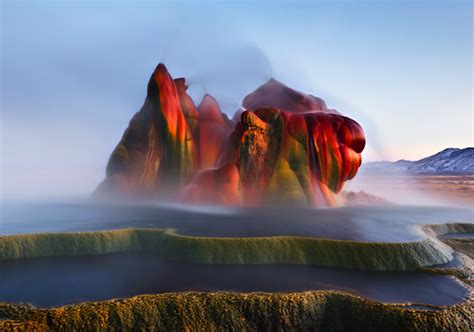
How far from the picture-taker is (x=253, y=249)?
22359 mm

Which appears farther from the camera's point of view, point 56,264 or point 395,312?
point 56,264

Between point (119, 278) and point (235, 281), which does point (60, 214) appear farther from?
point (235, 281)

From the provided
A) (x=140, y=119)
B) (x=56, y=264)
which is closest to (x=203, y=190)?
(x=140, y=119)

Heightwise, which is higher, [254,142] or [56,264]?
[254,142]

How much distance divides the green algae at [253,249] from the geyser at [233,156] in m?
19.8

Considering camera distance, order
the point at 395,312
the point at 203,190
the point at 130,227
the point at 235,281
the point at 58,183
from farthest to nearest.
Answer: the point at 58,183, the point at 203,190, the point at 130,227, the point at 235,281, the point at 395,312

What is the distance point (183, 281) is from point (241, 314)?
4.08 meters

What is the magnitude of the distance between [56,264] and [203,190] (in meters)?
24.3

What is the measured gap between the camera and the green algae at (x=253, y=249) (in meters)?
21.8

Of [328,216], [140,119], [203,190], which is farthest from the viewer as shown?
[140,119]

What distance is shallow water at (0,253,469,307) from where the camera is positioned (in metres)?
17.1

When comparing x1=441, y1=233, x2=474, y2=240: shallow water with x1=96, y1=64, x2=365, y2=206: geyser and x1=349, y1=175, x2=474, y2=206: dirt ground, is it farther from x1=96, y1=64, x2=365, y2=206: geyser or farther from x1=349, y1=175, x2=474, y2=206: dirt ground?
x1=349, y1=175, x2=474, y2=206: dirt ground

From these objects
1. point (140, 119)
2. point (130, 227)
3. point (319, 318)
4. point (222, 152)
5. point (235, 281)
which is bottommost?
point (319, 318)

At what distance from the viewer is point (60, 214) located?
1425 inches
